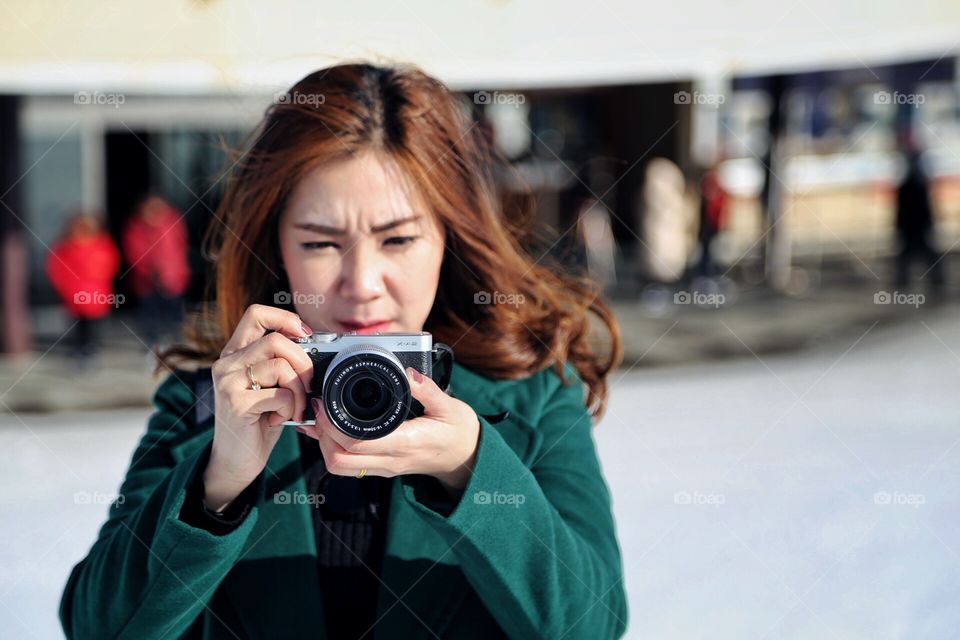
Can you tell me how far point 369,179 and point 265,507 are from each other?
19.1 inches

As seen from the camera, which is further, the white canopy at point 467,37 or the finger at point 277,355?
the white canopy at point 467,37

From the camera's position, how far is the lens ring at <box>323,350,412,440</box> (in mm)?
1325

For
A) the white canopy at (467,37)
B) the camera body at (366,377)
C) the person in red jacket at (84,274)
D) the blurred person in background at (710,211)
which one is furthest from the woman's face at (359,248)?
the blurred person in background at (710,211)

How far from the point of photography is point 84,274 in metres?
8.56

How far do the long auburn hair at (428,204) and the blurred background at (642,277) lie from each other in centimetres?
30

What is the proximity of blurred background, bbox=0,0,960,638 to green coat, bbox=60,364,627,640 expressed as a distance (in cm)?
63

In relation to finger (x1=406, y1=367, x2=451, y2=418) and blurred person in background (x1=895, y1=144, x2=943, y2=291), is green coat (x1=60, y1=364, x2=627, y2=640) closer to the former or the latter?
finger (x1=406, y1=367, x2=451, y2=418)

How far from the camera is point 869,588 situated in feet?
12.6

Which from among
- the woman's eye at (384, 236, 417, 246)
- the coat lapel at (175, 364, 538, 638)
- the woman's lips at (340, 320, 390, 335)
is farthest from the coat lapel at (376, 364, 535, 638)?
the woman's eye at (384, 236, 417, 246)

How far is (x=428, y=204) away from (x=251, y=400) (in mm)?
416

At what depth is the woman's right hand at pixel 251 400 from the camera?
1.37 meters

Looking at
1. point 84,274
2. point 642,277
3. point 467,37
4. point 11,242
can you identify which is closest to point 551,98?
point 642,277

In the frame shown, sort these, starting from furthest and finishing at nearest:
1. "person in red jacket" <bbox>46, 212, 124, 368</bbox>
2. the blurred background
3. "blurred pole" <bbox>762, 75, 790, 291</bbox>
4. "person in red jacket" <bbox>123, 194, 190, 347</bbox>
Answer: "blurred pole" <bbox>762, 75, 790, 291</bbox> → "person in red jacket" <bbox>123, 194, 190, 347</bbox> → "person in red jacket" <bbox>46, 212, 124, 368</bbox> → the blurred background

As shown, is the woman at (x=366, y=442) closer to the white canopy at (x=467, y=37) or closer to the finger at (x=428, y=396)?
the finger at (x=428, y=396)
